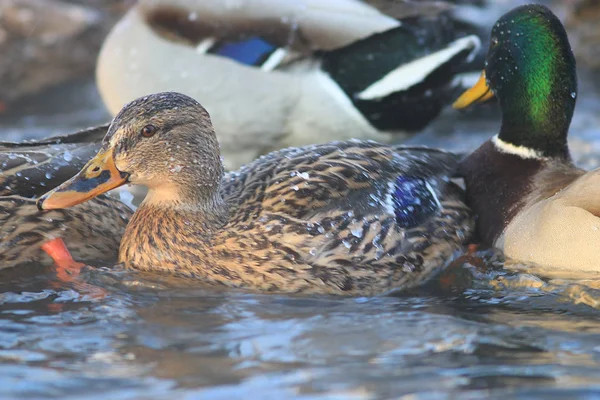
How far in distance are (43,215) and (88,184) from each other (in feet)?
1.56

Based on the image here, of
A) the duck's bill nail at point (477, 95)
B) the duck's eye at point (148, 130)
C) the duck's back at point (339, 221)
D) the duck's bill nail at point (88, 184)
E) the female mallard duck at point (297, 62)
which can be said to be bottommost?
the duck's back at point (339, 221)

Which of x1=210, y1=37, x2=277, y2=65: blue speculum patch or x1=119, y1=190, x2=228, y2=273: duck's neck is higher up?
x1=210, y1=37, x2=277, y2=65: blue speculum patch

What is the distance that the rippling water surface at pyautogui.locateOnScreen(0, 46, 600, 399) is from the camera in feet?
12.2

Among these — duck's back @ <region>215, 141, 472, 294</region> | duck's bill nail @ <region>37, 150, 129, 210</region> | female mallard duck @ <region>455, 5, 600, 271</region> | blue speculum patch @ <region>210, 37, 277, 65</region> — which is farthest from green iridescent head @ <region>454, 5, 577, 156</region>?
duck's bill nail @ <region>37, 150, 129, 210</region>

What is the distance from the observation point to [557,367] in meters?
3.89

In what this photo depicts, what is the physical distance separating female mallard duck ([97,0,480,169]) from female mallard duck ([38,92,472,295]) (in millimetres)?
1451

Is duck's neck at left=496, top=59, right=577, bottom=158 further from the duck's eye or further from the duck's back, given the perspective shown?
the duck's eye

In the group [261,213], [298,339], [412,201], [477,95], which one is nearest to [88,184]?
[261,213]

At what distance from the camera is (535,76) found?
5.63m

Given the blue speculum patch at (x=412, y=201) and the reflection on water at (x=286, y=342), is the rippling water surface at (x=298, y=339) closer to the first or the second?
→ the reflection on water at (x=286, y=342)

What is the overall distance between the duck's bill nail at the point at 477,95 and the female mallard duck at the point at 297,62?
681 mm

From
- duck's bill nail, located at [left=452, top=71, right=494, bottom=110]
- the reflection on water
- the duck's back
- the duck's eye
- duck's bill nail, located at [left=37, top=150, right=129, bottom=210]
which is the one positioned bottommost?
the reflection on water

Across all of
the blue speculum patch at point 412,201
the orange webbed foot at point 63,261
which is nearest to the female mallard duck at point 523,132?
the blue speculum patch at point 412,201

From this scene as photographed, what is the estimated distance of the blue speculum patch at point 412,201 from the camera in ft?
16.7
